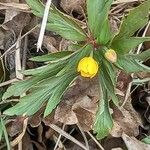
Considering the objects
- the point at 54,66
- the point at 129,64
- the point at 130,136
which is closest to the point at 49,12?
the point at 54,66

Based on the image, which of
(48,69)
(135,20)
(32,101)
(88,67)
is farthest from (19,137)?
(135,20)

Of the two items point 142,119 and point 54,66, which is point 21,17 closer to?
point 54,66

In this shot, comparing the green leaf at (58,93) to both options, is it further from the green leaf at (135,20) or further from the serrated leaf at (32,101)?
the green leaf at (135,20)

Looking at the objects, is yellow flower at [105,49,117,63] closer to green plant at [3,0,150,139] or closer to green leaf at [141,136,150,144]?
green plant at [3,0,150,139]

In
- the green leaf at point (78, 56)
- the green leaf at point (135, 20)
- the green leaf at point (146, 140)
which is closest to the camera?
the green leaf at point (135, 20)

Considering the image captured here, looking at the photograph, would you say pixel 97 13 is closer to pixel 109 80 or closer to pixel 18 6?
pixel 109 80

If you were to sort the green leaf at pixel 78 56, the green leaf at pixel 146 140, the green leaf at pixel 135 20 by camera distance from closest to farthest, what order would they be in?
the green leaf at pixel 135 20
the green leaf at pixel 78 56
the green leaf at pixel 146 140

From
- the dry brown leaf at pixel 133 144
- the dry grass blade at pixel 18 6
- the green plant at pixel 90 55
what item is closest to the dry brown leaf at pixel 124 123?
the dry brown leaf at pixel 133 144
